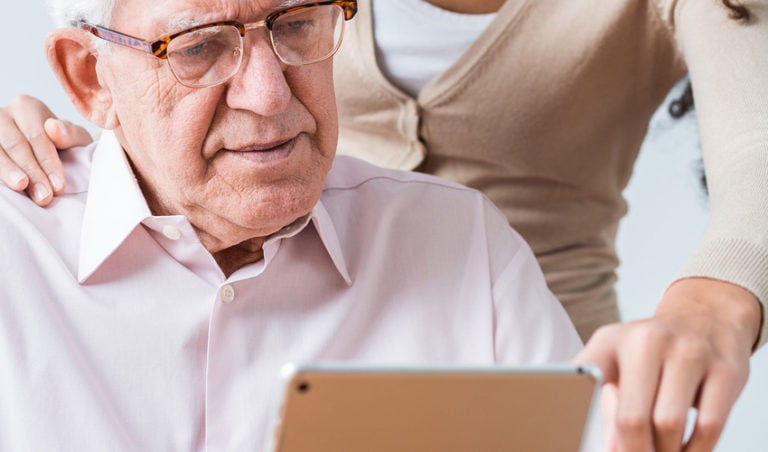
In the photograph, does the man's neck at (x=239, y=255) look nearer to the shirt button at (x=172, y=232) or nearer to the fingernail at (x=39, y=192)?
the shirt button at (x=172, y=232)

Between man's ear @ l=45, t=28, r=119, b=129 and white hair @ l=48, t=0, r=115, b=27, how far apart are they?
0.09 feet

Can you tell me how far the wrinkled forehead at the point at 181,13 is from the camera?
1.45 metres

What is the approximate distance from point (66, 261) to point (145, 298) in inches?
4.6

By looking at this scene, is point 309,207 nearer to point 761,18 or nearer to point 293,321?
point 293,321

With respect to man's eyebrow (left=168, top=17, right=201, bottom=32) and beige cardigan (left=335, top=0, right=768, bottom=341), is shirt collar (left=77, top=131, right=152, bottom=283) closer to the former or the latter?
man's eyebrow (left=168, top=17, right=201, bottom=32)

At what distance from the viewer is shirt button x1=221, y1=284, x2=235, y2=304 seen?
158 cm

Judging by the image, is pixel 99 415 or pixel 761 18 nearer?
pixel 99 415

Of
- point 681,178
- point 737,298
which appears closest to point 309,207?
point 737,298

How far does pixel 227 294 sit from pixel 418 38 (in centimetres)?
73

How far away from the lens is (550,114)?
2.06 meters

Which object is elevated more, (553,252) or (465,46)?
(465,46)

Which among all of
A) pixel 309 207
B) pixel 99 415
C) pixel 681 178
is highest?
pixel 309 207

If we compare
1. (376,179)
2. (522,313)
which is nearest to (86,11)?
(376,179)

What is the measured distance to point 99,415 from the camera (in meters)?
1.48
